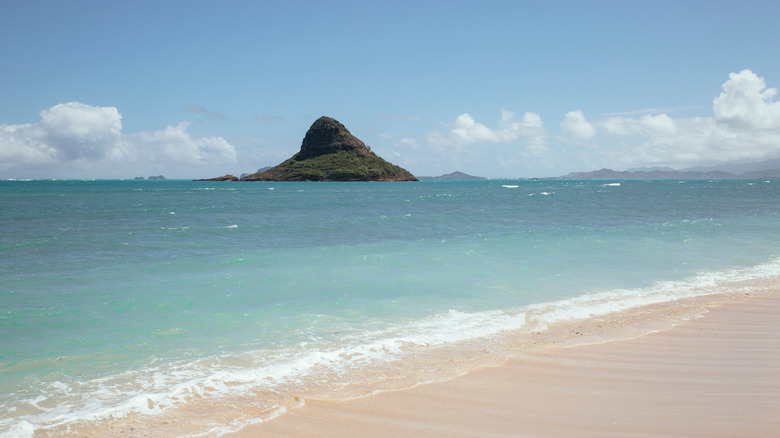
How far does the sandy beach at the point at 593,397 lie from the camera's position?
165 inches

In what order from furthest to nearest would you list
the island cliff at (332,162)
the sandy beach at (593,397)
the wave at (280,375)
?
the island cliff at (332,162), the wave at (280,375), the sandy beach at (593,397)

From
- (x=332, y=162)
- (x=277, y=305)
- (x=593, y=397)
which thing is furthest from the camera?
(x=332, y=162)

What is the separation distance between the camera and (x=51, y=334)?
7395 mm

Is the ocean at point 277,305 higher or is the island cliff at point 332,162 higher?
the island cliff at point 332,162

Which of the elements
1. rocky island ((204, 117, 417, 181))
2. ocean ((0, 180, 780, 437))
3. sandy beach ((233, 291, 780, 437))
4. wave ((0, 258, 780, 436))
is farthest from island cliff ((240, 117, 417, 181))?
sandy beach ((233, 291, 780, 437))

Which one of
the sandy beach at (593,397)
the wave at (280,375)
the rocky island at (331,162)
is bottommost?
the sandy beach at (593,397)

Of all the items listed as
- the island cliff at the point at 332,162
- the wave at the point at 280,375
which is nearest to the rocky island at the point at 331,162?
the island cliff at the point at 332,162

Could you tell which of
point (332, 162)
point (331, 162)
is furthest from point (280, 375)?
point (331, 162)

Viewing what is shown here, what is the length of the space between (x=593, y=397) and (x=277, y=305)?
629 cm

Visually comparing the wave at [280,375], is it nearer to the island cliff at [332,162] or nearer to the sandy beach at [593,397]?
the sandy beach at [593,397]

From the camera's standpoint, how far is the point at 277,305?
9.15m

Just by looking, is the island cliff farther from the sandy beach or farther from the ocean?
the sandy beach

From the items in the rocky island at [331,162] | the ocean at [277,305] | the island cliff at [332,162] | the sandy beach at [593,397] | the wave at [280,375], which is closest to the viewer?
the sandy beach at [593,397]

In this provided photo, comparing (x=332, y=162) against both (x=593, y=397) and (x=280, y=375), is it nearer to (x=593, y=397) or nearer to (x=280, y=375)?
(x=280, y=375)
